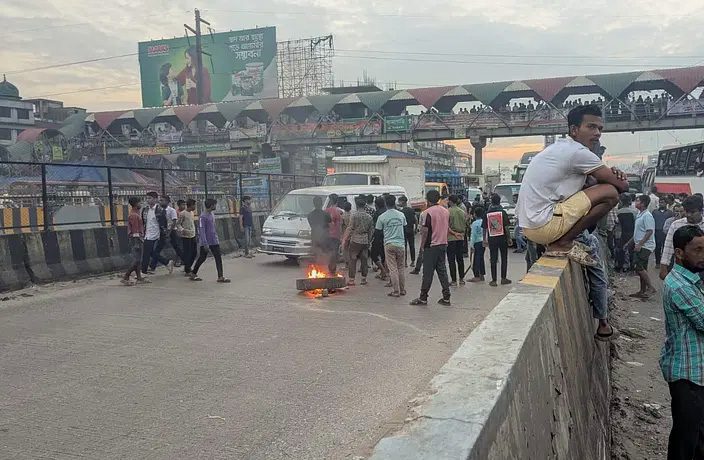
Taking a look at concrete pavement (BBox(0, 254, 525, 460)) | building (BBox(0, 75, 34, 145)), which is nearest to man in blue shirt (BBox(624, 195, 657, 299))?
concrete pavement (BBox(0, 254, 525, 460))

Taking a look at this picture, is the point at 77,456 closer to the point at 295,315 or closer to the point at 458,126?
the point at 295,315

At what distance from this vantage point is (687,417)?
370 centimetres

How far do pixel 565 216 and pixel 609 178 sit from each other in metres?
0.41

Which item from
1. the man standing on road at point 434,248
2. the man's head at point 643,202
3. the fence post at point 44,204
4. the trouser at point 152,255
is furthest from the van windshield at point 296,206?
the man's head at point 643,202

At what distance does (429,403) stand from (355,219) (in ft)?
31.1

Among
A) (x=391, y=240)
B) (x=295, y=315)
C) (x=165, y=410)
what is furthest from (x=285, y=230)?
(x=165, y=410)

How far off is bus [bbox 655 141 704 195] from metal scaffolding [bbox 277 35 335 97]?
41.6 metres

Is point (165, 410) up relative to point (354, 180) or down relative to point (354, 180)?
down

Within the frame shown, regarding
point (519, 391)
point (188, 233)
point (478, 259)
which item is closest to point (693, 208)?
point (478, 259)

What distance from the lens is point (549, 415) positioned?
238cm

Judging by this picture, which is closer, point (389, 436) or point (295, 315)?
point (389, 436)

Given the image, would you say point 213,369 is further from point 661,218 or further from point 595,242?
point 661,218

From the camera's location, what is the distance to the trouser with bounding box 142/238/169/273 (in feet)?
37.2

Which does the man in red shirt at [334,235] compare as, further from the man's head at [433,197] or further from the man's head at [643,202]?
the man's head at [643,202]
